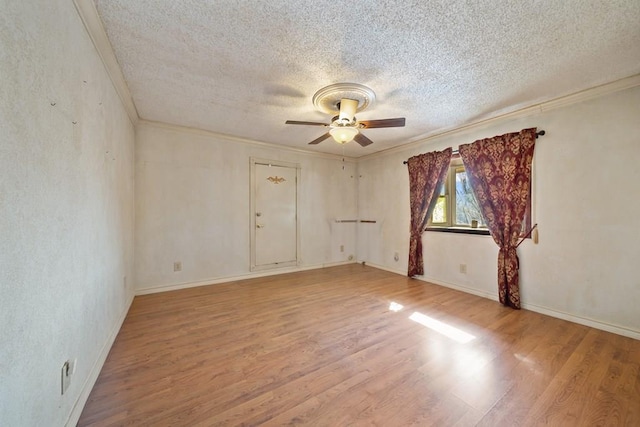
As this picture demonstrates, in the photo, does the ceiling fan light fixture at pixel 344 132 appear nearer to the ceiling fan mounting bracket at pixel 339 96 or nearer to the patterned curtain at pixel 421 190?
the ceiling fan mounting bracket at pixel 339 96

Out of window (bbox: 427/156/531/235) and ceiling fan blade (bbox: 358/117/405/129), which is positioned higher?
ceiling fan blade (bbox: 358/117/405/129)

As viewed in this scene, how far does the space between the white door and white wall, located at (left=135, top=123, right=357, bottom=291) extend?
145mm

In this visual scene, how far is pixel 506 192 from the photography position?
295cm

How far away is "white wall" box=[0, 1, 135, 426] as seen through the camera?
2.77 ft

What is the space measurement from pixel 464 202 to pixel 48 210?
433 centimetres

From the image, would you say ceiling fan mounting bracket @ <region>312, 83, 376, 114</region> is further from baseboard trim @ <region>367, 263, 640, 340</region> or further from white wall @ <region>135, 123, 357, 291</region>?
baseboard trim @ <region>367, 263, 640, 340</region>

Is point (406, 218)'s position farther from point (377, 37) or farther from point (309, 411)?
point (309, 411)

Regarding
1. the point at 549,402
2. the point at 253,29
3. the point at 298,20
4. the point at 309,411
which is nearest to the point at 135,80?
the point at 253,29

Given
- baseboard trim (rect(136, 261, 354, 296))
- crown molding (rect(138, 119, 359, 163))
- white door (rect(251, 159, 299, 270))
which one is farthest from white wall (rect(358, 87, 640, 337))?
white door (rect(251, 159, 299, 270))

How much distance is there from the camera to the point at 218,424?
4.30 ft

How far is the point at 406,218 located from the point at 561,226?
6.58ft

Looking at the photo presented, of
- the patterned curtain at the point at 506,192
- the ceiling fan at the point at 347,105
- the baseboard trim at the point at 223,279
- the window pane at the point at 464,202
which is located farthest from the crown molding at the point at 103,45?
the window pane at the point at 464,202

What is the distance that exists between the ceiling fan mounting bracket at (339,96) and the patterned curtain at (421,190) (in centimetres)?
172

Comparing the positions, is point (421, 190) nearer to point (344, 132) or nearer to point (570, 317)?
point (344, 132)
